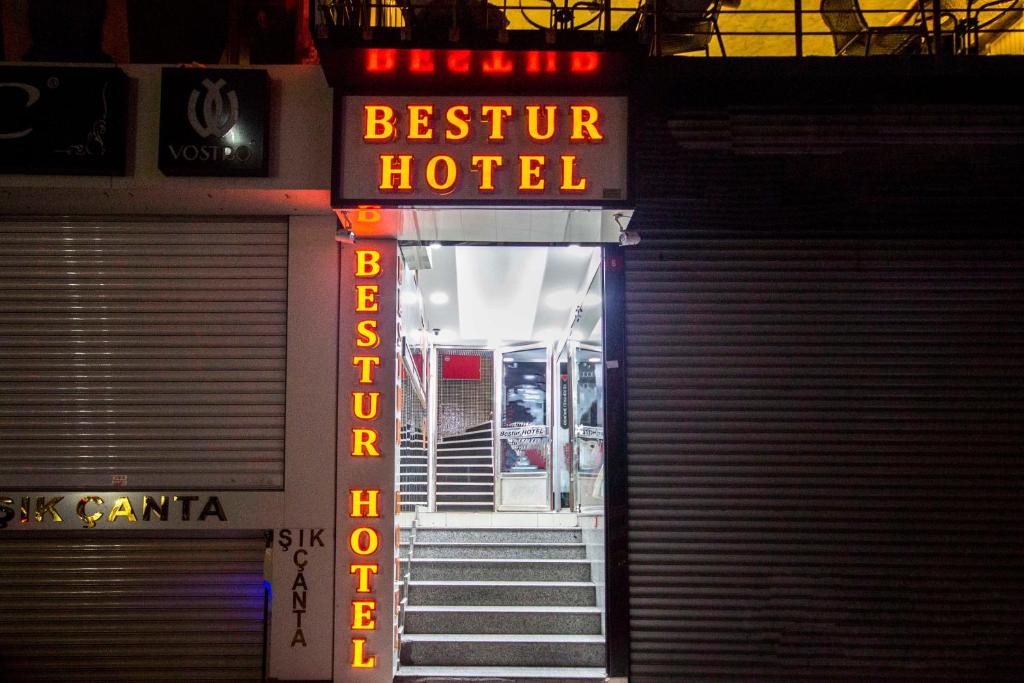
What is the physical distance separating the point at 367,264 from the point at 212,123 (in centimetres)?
154

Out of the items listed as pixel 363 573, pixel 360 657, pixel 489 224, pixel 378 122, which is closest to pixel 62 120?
pixel 378 122

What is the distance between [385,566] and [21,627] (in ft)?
9.61

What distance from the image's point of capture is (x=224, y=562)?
19.9 feet

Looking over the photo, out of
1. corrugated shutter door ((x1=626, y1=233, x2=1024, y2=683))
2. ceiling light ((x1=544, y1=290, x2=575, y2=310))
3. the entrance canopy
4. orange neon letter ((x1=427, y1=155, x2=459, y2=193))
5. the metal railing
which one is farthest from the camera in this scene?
ceiling light ((x1=544, y1=290, x2=575, y2=310))

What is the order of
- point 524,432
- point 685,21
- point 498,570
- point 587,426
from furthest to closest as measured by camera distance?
point 524,432 < point 587,426 < point 498,570 < point 685,21

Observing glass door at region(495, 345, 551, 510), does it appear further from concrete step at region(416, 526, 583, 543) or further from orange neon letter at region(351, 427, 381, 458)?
orange neon letter at region(351, 427, 381, 458)

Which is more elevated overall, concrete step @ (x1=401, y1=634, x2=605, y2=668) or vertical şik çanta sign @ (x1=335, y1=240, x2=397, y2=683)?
→ vertical şik çanta sign @ (x1=335, y1=240, x2=397, y2=683)

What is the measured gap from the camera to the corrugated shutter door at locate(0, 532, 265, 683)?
237 inches

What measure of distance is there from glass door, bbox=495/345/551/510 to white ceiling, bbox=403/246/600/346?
0.57 meters

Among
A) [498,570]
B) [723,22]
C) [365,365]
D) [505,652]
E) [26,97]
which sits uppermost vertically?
[723,22]

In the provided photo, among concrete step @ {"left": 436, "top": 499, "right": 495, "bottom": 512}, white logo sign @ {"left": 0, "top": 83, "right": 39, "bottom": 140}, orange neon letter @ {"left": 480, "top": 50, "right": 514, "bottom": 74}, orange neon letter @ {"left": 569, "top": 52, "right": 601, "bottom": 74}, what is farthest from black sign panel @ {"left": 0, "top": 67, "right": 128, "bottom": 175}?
concrete step @ {"left": 436, "top": 499, "right": 495, "bottom": 512}

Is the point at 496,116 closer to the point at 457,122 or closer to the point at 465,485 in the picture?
the point at 457,122

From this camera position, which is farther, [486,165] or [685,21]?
[685,21]

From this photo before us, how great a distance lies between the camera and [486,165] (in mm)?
5551
